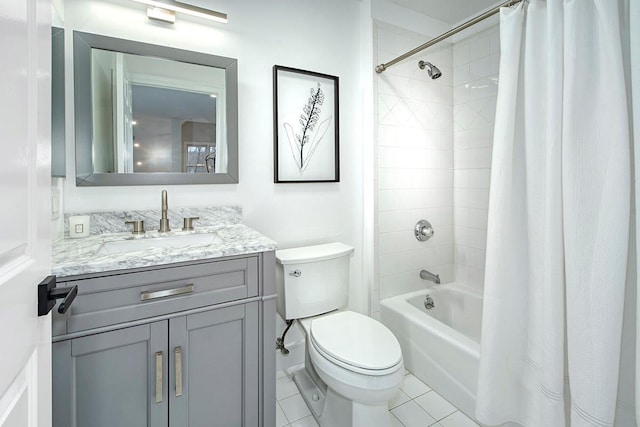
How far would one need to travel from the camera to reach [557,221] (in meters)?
0.97

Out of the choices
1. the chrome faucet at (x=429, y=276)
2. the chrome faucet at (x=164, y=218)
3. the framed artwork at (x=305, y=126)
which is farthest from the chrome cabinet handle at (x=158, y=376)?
the chrome faucet at (x=429, y=276)

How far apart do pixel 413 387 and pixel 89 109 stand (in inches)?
85.3

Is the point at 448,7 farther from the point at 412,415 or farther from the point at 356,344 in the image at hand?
the point at 412,415

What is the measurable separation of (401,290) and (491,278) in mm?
1104

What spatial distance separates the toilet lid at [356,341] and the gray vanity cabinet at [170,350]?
10.7 inches

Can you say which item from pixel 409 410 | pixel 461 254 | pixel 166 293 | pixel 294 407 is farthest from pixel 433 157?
pixel 166 293

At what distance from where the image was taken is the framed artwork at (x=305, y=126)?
5.94 feet

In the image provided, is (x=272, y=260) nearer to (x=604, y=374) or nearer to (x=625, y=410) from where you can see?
(x=604, y=374)

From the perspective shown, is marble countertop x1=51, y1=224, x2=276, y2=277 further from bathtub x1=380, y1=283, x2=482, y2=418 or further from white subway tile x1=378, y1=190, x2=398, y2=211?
bathtub x1=380, y1=283, x2=482, y2=418

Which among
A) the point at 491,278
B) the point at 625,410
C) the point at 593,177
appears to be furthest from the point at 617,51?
the point at 625,410

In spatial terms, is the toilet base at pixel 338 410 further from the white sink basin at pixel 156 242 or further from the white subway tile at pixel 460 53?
the white subway tile at pixel 460 53

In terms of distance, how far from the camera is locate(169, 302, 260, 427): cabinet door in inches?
43.1

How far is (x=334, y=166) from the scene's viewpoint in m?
2.00

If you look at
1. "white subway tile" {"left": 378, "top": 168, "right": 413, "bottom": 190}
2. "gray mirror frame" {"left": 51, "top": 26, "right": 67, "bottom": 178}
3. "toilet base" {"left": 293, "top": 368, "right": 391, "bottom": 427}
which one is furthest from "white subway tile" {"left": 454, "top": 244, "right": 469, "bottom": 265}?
"gray mirror frame" {"left": 51, "top": 26, "right": 67, "bottom": 178}
